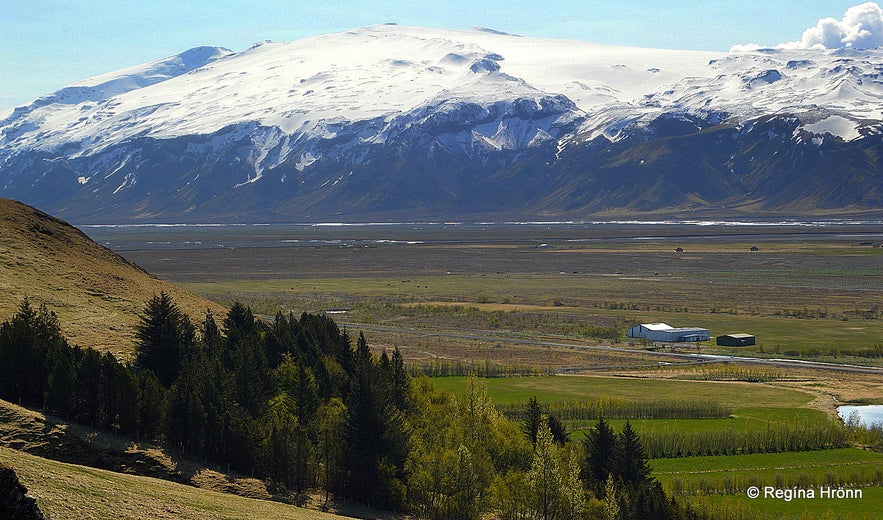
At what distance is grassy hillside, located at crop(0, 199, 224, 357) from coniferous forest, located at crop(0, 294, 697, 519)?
7.60 metres

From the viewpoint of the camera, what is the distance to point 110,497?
3975 cm

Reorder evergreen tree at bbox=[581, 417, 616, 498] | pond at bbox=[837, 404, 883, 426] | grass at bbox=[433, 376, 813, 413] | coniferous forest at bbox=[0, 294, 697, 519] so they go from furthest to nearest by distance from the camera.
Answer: grass at bbox=[433, 376, 813, 413] → pond at bbox=[837, 404, 883, 426] → evergreen tree at bbox=[581, 417, 616, 498] → coniferous forest at bbox=[0, 294, 697, 519]

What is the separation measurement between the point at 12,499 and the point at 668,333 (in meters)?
123

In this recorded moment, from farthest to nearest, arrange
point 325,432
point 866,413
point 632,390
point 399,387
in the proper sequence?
1. point 632,390
2. point 866,413
3. point 399,387
4. point 325,432

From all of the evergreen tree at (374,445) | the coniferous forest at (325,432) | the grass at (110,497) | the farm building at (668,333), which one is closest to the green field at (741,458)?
the coniferous forest at (325,432)

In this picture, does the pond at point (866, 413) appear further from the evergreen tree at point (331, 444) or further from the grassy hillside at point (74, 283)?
the grassy hillside at point (74, 283)

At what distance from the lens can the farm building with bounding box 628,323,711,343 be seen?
144000 mm

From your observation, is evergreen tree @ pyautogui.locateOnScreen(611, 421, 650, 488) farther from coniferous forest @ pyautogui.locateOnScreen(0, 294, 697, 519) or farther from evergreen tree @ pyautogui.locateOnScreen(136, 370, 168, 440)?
evergreen tree @ pyautogui.locateOnScreen(136, 370, 168, 440)

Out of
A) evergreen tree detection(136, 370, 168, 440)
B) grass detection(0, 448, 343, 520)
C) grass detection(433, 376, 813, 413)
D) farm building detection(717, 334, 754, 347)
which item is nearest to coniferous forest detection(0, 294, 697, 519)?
evergreen tree detection(136, 370, 168, 440)

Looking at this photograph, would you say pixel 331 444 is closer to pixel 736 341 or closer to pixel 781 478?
pixel 781 478

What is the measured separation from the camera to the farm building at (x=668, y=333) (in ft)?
472

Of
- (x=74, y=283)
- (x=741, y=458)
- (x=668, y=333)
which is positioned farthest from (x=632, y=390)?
(x=74, y=283)

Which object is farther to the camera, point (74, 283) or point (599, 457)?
point (74, 283)

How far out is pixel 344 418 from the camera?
6525 cm
